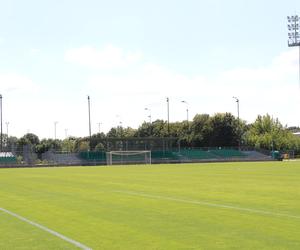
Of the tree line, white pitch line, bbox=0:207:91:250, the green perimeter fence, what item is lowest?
white pitch line, bbox=0:207:91:250

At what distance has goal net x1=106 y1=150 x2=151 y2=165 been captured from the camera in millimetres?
100688

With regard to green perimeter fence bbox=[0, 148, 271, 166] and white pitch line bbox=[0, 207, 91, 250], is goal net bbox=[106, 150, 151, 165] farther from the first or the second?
white pitch line bbox=[0, 207, 91, 250]

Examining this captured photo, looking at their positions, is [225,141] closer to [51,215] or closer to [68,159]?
[68,159]

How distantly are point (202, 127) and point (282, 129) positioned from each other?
79.2ft

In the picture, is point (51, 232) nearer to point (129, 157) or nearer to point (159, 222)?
point (159, 222)

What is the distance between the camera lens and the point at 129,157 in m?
106

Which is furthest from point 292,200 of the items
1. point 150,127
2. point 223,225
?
point 150,127

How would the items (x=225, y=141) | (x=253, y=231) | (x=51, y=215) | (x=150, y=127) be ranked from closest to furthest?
1. (x=253, y=231)
2. (x=51, y=215)
3. (x=225, y=141)
4. (x=150, y=127)

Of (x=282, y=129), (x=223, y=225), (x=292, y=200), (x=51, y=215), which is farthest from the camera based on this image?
(x=282, y=129)

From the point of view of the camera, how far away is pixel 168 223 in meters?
13.3

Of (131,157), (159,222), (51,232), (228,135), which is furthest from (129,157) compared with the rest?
(51,232)

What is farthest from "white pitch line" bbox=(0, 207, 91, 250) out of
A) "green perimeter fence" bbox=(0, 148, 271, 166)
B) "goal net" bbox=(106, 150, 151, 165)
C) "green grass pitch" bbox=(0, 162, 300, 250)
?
"goal net" bbox=(106, 150, 151, 165)

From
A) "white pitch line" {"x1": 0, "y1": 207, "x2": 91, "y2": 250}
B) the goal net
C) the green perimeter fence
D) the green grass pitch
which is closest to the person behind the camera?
"white pitch line" {"x1": 0, "y1": 207, "x2": 91, "y2": 250}

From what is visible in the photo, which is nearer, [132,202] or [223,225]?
[223,225]
